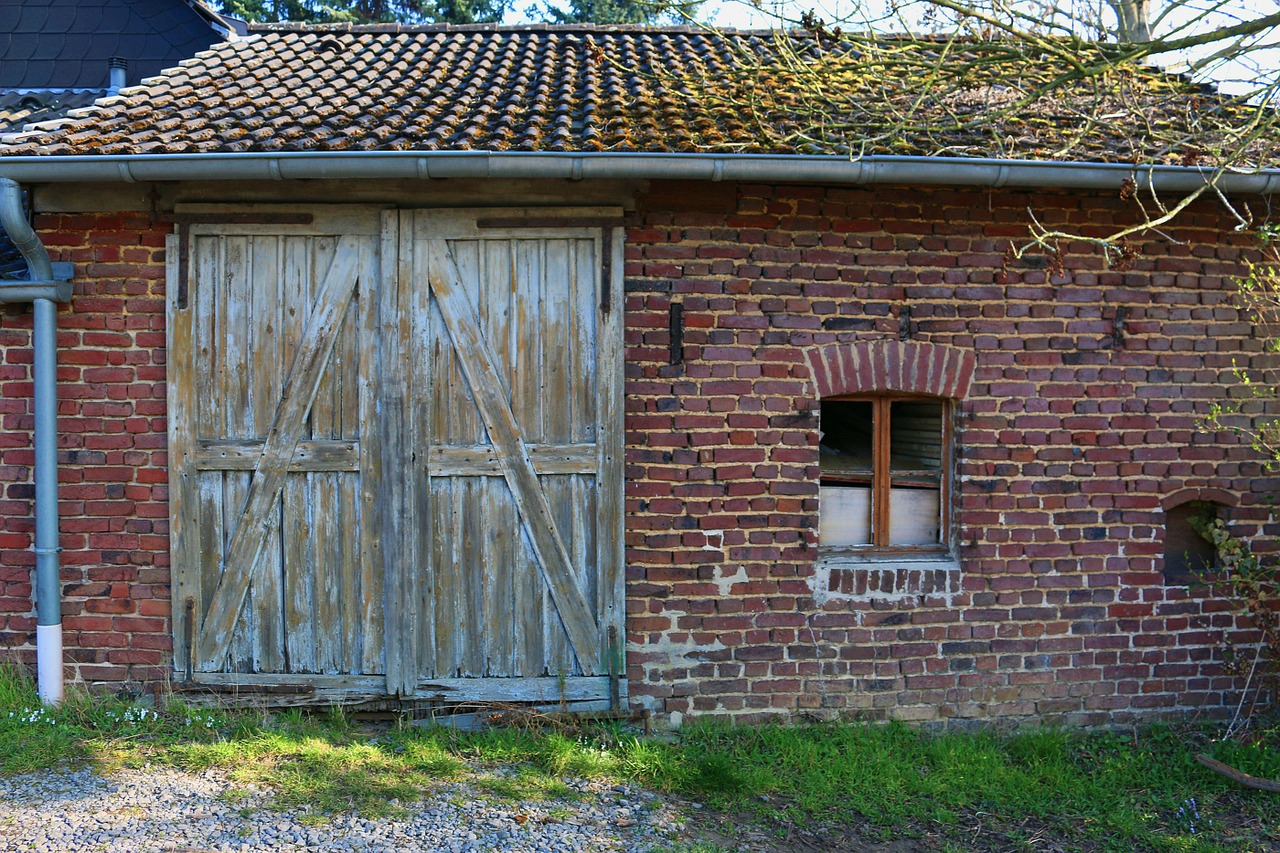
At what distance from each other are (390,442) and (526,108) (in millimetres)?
2101

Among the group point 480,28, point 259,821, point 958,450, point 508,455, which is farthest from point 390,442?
point 480,28

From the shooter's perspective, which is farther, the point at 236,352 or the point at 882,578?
the point at 882,578

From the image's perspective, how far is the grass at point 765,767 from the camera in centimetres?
423

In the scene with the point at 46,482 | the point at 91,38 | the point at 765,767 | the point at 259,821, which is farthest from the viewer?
the point at 91,38

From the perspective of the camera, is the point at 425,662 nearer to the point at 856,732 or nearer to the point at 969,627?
the point at 856,732

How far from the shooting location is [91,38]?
25.0 ft

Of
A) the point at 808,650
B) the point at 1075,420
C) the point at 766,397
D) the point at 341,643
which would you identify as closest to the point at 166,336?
the point at 341,643

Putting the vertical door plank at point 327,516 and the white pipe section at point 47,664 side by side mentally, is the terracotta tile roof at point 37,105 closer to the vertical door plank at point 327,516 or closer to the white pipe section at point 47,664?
the vertical door plank at point 327,516

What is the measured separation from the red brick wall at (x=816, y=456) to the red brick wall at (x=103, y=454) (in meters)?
0.01

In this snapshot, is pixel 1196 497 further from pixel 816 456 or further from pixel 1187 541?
pixel 816 456

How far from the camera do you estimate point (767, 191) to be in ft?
16.3

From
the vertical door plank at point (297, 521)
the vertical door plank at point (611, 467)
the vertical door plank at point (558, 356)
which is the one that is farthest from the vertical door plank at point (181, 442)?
the vertical door plank at point (611, 467)

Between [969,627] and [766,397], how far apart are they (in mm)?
1784

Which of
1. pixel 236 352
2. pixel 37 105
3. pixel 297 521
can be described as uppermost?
pixel 37 105
